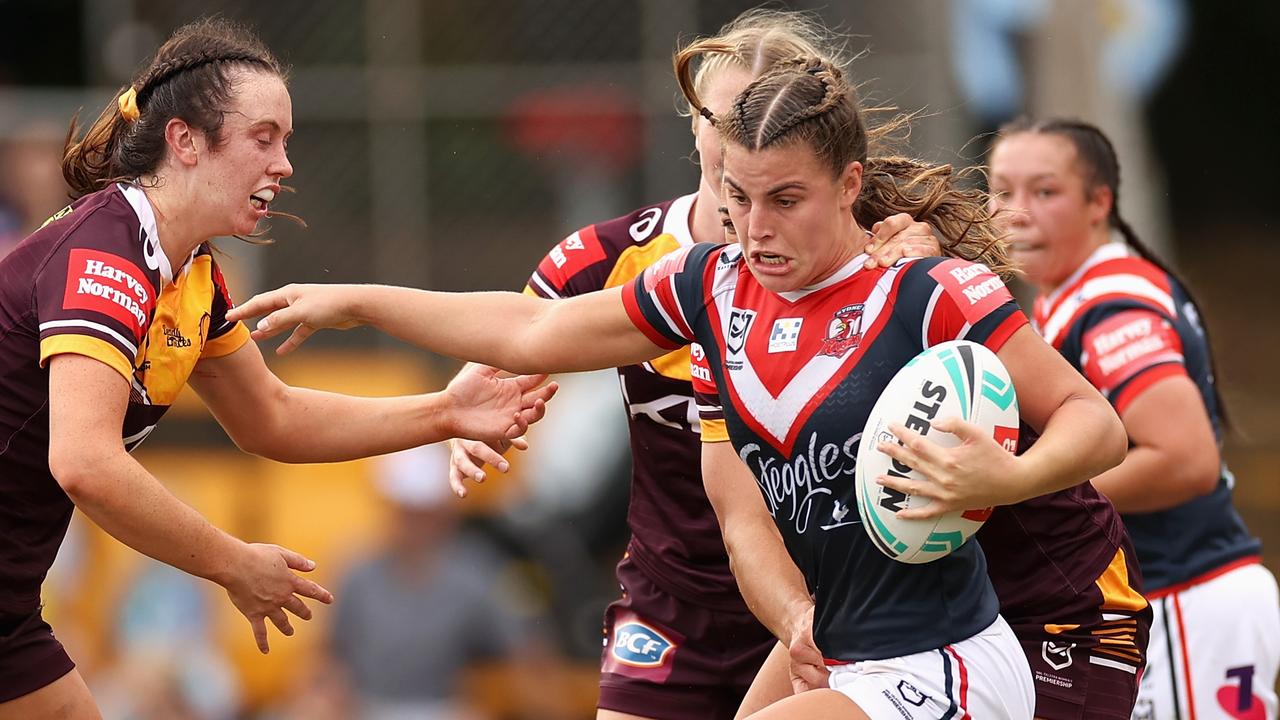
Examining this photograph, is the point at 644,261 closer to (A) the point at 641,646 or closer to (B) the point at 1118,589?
(A) the point at 641,646

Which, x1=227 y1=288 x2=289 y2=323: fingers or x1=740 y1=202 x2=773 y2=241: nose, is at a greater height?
x1=740 y1=202 x2=773 y2=241: nose

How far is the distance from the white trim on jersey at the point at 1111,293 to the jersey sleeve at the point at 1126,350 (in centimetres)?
6

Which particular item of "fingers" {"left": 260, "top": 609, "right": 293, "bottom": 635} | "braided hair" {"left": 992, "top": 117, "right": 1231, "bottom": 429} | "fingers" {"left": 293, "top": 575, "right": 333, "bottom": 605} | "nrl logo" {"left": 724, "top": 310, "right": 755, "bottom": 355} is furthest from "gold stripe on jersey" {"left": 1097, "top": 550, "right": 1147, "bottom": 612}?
"fingers" {"left": 260, "top": 609, "right": 293, "bottom": 635}

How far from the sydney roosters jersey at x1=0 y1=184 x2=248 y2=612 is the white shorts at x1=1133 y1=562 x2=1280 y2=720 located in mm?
3223

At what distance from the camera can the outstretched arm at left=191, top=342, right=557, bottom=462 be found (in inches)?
174

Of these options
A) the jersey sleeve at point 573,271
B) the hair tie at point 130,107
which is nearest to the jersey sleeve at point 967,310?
the jersey sleeve at point 573,271

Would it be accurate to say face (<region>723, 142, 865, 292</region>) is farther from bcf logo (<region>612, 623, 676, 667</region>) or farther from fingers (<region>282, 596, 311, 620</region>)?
bcf logo (<region>612, 623, 676, 667</region>)

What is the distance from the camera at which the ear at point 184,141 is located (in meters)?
3.97

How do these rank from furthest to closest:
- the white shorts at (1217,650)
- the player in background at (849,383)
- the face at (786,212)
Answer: the white shorts at (1217,650) → the face at (786,212) → the player in background at (849,383)

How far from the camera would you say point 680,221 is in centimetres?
476

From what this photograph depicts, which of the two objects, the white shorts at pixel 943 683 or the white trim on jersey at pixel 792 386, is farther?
the white trim on jersey at pixel 792 386

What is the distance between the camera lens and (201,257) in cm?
420

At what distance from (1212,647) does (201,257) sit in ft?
11.1

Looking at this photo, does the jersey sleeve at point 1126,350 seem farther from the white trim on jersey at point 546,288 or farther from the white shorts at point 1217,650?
the white trim on jersey at point 546,288
